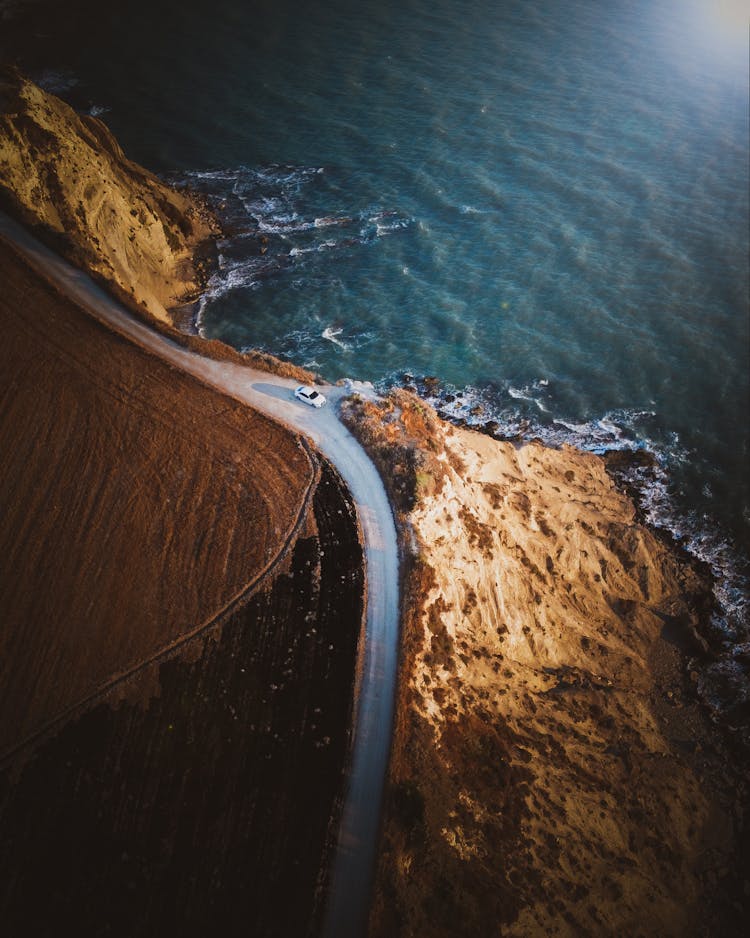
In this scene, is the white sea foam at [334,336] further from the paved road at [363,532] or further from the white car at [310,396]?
the white car at [310,396]

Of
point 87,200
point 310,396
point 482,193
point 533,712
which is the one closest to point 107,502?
point 310,396

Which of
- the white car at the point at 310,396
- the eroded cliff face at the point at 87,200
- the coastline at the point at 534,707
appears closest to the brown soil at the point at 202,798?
the coastline at the point at 534,707

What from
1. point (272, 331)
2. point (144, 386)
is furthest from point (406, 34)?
point (144, 386)

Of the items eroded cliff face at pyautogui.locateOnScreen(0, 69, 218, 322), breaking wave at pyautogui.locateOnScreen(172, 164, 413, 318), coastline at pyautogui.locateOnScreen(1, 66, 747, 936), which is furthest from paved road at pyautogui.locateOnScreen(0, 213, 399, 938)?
breaking wave at pyautogui.locateOnScreen(172, 164, 413, 318)

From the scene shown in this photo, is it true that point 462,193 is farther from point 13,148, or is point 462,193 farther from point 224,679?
point 224,679

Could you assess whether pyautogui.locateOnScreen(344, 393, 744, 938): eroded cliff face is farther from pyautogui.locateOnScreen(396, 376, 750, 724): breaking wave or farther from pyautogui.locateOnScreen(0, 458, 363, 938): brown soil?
pyautogui.locateOnScreen(0, 458, 363, 938): brown soil

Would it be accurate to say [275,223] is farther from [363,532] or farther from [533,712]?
[533,712]
